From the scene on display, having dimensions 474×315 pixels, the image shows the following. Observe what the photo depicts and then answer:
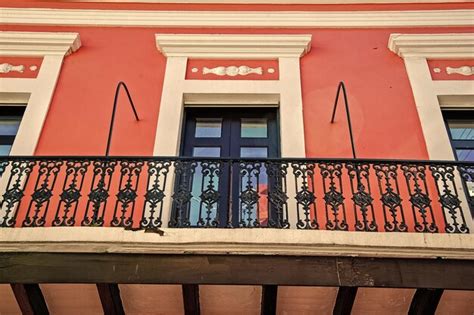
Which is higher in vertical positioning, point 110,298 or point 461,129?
point 461,129

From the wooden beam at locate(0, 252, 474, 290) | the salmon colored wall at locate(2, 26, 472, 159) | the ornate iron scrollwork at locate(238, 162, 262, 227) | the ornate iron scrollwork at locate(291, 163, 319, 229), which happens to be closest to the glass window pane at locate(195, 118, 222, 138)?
the salmon colored wall at locate(2, 26, 472, 159)

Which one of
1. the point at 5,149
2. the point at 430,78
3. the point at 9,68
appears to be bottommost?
the point at 5,149

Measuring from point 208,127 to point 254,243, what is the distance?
2.66m

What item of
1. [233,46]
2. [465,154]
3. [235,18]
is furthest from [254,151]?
[465,154]

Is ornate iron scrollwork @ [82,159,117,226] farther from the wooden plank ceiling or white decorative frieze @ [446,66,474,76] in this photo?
white decorative frieze @ [446,66,474,76]

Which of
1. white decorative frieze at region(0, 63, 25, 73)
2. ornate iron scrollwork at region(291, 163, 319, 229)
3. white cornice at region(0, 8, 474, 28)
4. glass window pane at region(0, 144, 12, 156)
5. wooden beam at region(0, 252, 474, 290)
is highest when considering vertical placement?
white cornice at region(0, 8, 474, 28)

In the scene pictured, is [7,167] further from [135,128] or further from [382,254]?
[382,254]

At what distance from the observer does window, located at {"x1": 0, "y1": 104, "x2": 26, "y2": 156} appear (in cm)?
640

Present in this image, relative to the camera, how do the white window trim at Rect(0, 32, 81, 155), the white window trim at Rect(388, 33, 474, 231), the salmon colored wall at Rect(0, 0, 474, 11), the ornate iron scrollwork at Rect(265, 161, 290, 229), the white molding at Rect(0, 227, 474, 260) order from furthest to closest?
the salmon colored wall at Rect(0, 0, 474, 11), the white window trim at Rect(0, 32, 81, 155), the white window trim at Rect(388, 33, 474, 231), the ornate iron scrollwork at Rect(265, 161, 290, 229), the white molding at Rect(0, 227, 474, 260)

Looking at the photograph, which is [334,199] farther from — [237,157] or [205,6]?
[205,6]

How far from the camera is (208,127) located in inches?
261

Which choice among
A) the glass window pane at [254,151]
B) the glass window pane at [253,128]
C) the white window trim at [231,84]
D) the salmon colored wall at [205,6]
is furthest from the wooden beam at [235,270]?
the salmon colored wall at [205,6]

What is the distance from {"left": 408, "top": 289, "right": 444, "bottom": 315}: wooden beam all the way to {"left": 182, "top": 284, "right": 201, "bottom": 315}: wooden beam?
7.00ft

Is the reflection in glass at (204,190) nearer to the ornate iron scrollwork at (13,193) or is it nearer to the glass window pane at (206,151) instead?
the glass window pane at (206,151)
